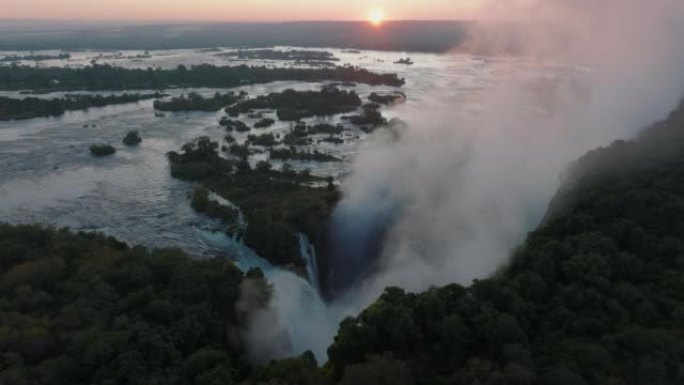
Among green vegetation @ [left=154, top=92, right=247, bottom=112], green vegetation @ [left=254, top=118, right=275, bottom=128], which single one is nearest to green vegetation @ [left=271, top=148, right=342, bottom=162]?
green vegetation @ [left=254, top=118, right=275, bottom=128]

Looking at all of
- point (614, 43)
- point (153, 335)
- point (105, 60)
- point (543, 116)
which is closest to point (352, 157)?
point (543, 116)

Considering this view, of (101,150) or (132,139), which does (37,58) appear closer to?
(132,139)

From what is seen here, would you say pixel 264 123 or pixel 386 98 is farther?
pixel 386 98

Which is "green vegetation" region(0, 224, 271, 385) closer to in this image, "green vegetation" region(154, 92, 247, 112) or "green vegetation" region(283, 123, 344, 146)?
"green vegetation" region(283, 123, 344, 146)

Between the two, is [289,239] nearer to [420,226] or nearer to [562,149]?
[420,226]

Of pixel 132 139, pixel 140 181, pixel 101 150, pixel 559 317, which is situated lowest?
pixel 140 181

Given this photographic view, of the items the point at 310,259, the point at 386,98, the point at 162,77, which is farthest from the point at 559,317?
the point at 162,77
